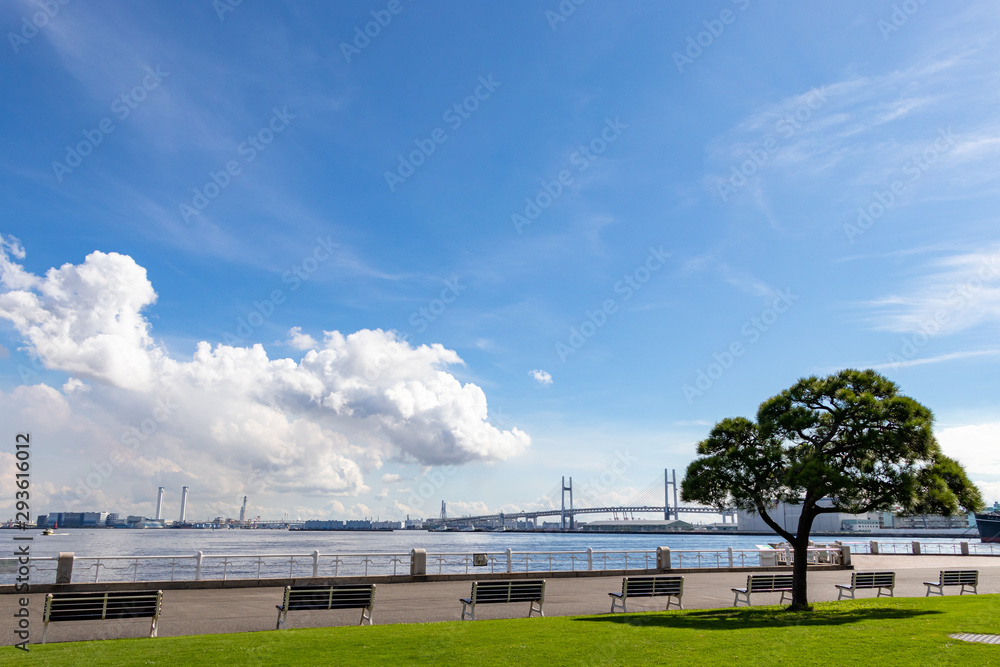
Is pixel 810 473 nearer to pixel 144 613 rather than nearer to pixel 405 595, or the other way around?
pixel 405 595

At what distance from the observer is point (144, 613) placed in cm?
1114

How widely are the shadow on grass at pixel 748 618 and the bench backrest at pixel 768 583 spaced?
1221 millimetres

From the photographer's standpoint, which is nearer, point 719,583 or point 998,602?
point 998,602

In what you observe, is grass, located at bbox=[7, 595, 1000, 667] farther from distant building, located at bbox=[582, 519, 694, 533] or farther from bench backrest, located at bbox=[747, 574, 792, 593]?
distant building, located at bbox=[582, 519, 694, 533]

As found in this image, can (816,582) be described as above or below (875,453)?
below

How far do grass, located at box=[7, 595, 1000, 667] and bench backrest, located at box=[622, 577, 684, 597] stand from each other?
1.27 metres

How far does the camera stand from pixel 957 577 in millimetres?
18172

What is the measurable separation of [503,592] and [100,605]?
7.32 m

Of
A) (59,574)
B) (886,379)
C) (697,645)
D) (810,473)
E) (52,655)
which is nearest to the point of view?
(52,655)

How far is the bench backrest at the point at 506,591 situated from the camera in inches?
525

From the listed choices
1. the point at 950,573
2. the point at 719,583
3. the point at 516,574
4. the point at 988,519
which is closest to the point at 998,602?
the point at 950,573

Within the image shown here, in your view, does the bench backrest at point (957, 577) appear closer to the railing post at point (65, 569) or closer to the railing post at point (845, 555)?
the railing post at point (845, 555)

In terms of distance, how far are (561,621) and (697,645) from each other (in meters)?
3.50

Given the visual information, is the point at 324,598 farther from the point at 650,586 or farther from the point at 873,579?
the point at 873,579
